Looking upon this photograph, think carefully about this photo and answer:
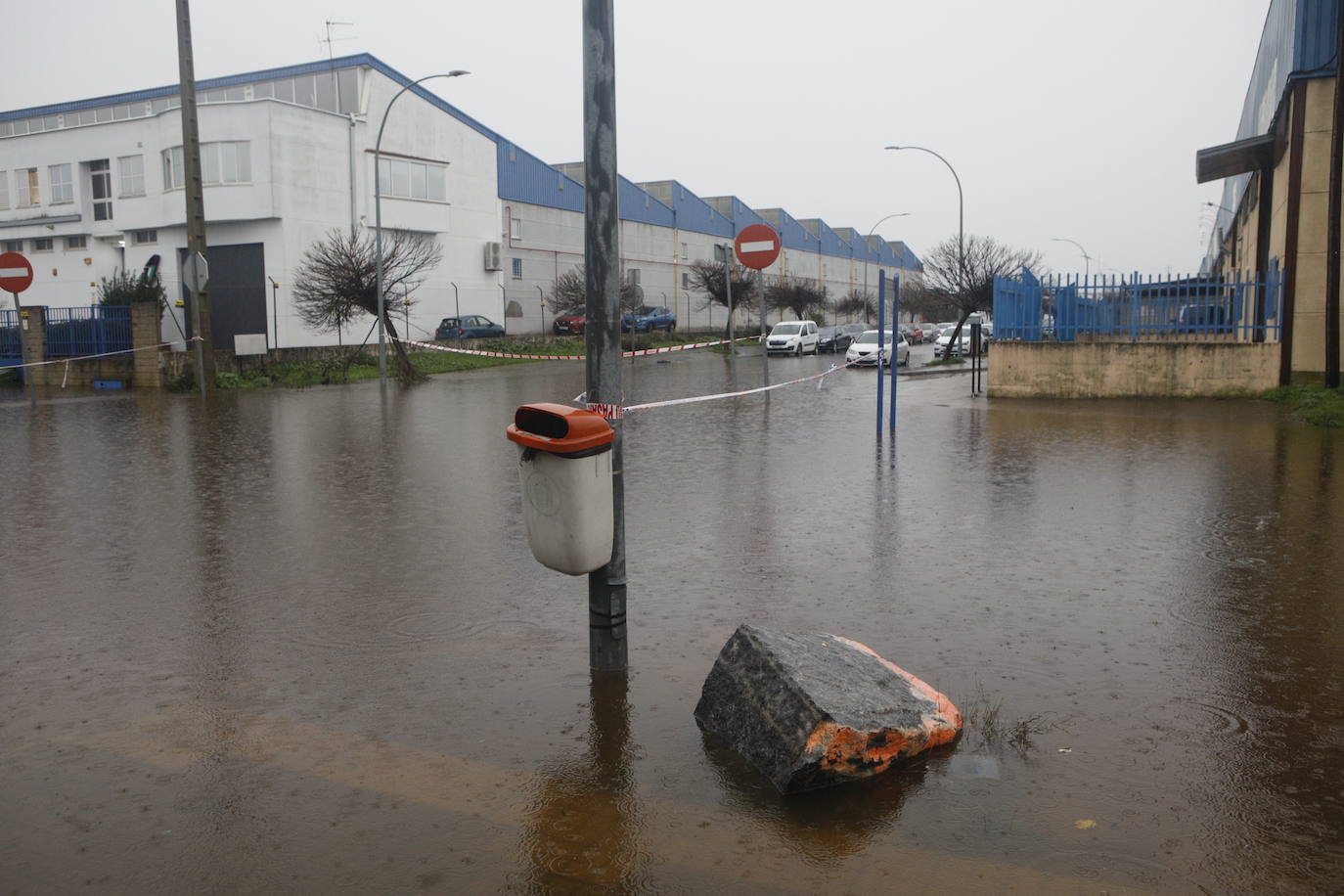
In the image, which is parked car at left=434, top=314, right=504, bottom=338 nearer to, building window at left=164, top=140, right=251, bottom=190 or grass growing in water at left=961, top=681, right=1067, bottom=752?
building window at left=164, top=140, right=251, bottom=190

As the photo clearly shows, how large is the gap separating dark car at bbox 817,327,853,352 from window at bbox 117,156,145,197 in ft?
95.0

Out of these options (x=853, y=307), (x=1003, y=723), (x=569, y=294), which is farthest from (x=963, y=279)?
(x=853, y=307)

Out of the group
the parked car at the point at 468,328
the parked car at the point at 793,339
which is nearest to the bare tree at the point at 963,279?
the parked car at the point at 793,339

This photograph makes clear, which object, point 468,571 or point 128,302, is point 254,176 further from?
point 468,571

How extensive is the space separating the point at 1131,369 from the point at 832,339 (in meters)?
32.6

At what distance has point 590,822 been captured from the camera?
3.81 metres

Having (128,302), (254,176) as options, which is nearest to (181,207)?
(254,176)

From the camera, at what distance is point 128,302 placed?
32844 millimetres

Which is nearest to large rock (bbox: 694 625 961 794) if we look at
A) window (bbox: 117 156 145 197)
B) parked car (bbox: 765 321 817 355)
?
parked car (bbox: 765 321 817 355)

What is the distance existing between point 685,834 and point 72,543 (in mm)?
6473

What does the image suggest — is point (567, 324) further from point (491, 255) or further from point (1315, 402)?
point (1315, 402)

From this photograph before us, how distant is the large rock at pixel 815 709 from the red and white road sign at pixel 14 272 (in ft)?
67.7

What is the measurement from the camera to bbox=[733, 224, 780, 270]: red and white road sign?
51.3 feet

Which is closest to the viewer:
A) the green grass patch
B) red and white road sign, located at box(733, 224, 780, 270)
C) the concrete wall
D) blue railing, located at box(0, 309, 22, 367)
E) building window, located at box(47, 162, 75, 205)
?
the green grass patch
